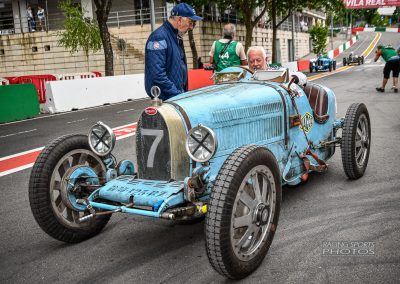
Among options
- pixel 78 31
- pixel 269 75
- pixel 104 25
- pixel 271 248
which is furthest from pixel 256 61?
pixel 78 31

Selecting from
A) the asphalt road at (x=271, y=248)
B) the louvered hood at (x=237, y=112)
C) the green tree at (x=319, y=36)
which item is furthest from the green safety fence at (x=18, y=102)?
the green tree at (x=319, y=36)

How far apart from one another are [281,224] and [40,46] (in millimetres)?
34987

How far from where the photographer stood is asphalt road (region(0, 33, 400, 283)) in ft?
10.4

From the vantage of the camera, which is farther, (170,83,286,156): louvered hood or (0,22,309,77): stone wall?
(0,22,309,77): stone wall

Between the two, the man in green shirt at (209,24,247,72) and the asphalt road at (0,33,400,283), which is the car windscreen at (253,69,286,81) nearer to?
the asphalt road at (0,33,400,283)

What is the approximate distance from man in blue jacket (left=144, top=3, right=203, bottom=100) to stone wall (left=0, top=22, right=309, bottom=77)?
28.6 meters

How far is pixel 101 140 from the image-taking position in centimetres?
381

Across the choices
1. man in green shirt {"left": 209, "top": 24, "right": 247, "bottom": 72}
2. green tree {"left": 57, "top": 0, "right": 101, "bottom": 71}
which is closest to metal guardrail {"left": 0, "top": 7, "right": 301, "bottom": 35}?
green tree {"left": 57, "top": 0, "right": 101, "bottom": 71}

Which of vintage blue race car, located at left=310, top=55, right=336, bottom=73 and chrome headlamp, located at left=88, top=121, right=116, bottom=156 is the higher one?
chrome headlamp, located at left=88, top=121, right=116, bottom=156

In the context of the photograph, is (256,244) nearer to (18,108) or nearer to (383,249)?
(383,249)

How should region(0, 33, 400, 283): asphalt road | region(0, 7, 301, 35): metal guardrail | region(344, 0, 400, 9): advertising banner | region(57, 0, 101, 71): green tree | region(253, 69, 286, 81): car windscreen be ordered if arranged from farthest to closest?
region(344, 0, 400, 9): advertising banner → region(0, 7, 301, 35): metal guardrail → region(57, 0, 101, 71): green tree → region(253, 69, 286, 81): car windscreen → region(0, 33, 400, 283): asphalt road

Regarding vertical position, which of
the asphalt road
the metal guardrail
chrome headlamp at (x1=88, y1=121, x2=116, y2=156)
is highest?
the metal guardrail

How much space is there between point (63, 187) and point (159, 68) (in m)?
1.51

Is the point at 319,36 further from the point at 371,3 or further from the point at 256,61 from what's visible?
the point at 256,61
